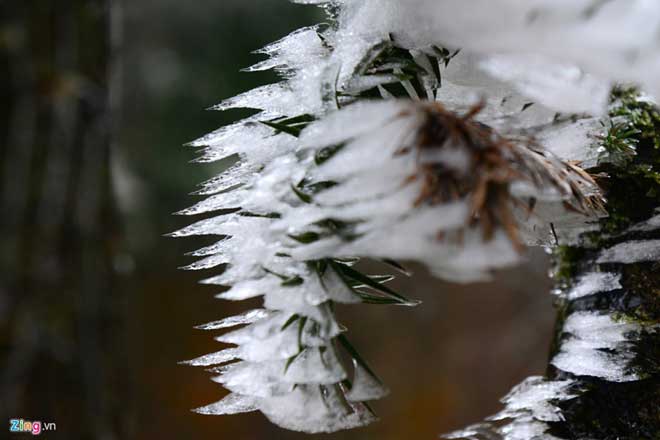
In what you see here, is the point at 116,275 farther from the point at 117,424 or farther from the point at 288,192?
the point at 288,192

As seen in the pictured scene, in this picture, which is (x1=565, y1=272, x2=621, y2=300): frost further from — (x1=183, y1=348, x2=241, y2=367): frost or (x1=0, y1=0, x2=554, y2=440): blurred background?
(x1=0, y1=0, x2=554, y2=440): blurred background

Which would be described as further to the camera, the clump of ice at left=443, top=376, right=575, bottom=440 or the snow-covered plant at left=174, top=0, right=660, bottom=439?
the clump of ice at left=443, top=376, right=575, bottom=440

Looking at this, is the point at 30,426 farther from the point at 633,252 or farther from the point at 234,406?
the point at 633,252

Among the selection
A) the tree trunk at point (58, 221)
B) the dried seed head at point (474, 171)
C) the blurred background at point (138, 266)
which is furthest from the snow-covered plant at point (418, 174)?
the tree trunk at point (58, 221)

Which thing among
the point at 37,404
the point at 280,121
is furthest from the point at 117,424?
the point at 280,121

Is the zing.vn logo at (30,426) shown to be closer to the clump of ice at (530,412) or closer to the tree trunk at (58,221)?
the tree trunk at (58,221)

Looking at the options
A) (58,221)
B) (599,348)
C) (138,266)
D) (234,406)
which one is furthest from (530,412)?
(138,266)

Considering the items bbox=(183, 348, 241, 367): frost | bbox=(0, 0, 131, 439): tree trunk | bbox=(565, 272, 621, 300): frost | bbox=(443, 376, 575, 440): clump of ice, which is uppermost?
bbox=(0, 0, 131, 439): tree trunk

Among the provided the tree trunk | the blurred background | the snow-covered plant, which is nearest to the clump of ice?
the snow-covered plant
